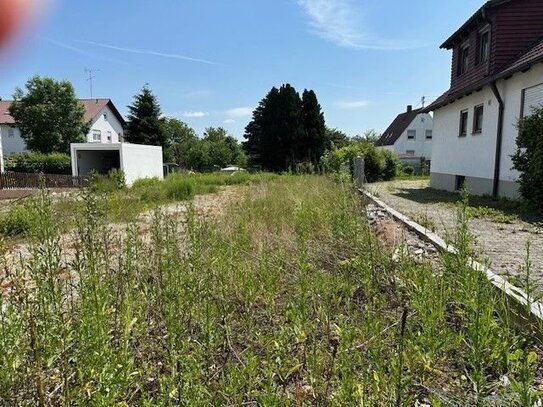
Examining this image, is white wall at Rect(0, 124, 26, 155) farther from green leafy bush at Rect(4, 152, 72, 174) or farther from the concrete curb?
the concrete curb

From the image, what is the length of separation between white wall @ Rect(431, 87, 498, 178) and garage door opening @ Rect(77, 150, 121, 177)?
63.0ft

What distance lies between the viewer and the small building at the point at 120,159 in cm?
2356

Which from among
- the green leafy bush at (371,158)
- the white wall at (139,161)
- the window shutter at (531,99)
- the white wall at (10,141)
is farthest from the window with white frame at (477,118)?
the white wall at (10,141)

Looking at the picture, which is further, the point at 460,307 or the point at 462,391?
the point at 460,307

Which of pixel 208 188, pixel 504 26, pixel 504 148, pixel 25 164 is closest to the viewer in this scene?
pixel 504 148

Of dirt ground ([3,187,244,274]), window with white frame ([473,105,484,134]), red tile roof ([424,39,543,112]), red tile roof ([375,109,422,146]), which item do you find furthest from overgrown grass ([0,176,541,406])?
red tile roof ([375,109,422,146])

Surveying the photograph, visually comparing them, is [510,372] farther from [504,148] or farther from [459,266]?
[504,148]

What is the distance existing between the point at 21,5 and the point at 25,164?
30697mm

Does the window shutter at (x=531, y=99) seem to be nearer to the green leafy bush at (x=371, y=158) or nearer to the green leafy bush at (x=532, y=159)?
the green leafy bush at (x=532, y=159)

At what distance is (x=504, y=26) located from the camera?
1178cm

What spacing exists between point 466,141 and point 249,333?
523 inches

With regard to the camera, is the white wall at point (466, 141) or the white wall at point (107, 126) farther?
the white wall at point (107, 126)

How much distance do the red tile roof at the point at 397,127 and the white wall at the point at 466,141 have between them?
31.3 m

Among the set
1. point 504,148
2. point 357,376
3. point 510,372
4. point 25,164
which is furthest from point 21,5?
point 25,164
